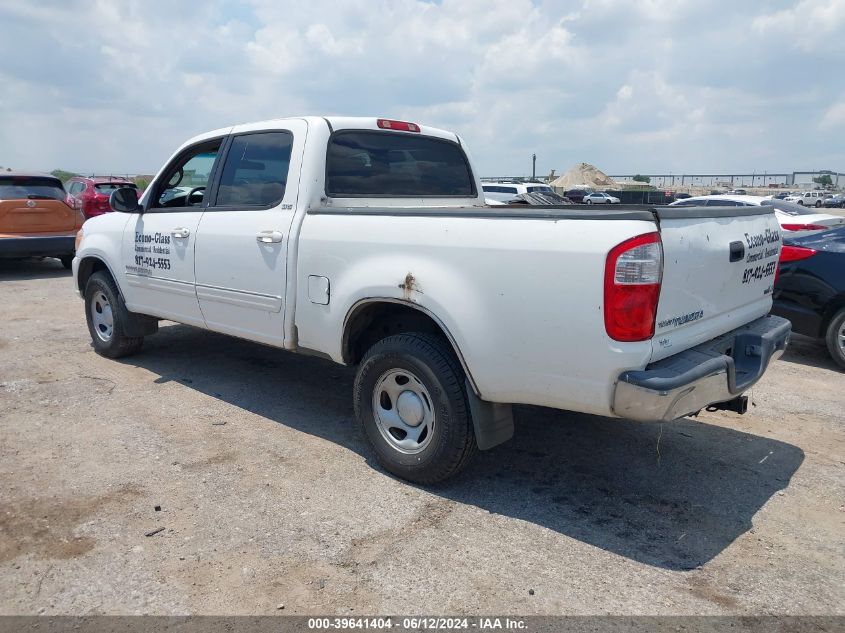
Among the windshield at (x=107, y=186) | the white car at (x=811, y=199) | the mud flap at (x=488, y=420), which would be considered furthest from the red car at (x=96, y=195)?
the white car at (x=811, y=199)

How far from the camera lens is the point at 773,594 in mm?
2857

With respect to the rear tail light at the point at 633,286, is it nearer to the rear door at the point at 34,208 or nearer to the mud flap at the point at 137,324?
the mud flap at the point at 137,324

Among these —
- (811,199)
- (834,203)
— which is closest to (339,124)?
(834,203)

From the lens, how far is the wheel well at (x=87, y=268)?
630cm

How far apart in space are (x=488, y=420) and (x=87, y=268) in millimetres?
4614

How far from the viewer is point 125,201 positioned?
5.51 m

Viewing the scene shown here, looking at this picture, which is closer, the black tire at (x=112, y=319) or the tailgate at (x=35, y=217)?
the black tire at (x=112, y=319)

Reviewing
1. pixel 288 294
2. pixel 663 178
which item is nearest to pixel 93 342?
pixel 288 294

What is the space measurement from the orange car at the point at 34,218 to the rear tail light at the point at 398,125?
28.1ft

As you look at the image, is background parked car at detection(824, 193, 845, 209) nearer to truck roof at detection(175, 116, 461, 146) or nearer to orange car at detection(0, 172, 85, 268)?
orange car at detection(0, 172, 85, 268)

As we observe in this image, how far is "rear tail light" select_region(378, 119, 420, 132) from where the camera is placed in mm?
4844

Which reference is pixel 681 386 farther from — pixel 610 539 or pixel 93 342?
pixel 93 342

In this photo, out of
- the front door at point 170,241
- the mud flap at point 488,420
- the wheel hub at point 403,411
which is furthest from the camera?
A: the front door at point 170,241

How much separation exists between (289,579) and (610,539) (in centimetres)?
153
